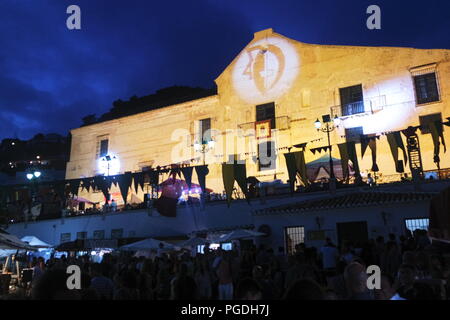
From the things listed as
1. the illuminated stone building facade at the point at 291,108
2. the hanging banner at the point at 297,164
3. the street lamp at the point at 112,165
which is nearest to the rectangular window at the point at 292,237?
the hanging banner at the point at 297,164

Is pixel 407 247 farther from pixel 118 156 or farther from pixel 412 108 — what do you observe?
pixel 118 156

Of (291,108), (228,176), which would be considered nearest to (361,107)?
(291,108)

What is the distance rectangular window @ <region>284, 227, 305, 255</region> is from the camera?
19.3 m

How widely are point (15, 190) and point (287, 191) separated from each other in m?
18.8

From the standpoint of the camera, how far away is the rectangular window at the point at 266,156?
2597 centimetres

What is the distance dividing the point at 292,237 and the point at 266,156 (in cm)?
796

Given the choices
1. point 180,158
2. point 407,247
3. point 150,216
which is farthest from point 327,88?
point 407,247

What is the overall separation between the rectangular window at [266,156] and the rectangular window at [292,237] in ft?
22.8

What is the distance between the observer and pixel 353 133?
2384 cm

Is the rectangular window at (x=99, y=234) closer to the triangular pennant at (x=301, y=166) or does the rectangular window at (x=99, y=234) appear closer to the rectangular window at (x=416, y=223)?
the triangular pennant at (x=301, y=166)

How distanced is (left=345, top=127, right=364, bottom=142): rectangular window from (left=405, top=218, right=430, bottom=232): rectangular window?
7.55 meters

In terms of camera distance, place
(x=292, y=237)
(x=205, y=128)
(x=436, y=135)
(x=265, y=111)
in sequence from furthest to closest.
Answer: (x=205, y=128) < (x=265, y=111) < (x=292, y=237) < (x=436, y=135)

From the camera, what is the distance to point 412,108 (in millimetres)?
22453

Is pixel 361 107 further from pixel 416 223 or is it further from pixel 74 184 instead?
pixel 74 184
